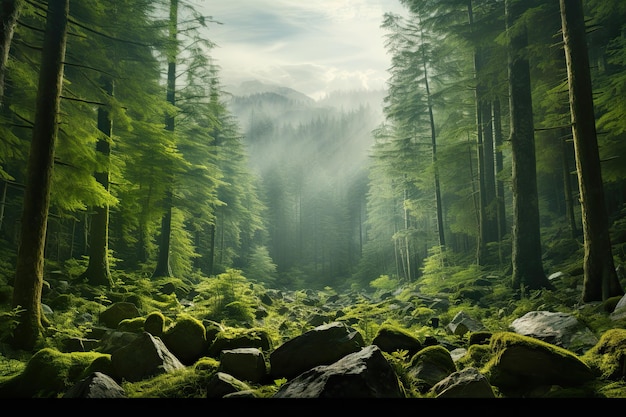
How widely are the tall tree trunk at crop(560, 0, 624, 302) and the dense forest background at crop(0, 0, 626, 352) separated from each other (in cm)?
4

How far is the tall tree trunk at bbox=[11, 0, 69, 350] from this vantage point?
6.80 metres

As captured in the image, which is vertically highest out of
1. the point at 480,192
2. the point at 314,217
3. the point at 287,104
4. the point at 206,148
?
the point at 287,104

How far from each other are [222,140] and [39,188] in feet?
74.0

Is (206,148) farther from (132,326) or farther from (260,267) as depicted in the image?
(260,267)

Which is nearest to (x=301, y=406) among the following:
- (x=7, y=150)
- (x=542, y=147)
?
(x=7, y=150)

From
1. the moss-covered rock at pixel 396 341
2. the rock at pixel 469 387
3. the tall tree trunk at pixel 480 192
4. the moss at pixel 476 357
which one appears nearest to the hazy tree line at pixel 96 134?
the moss-covered rock at pixel 396 341

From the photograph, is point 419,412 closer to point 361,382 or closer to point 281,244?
point 361,382

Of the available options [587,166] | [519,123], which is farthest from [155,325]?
[519,123]

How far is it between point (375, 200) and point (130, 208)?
1033 inches

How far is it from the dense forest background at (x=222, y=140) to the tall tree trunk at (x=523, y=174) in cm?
4

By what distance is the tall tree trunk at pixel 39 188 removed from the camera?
22.3 feet

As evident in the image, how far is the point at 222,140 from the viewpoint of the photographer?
29109 mm

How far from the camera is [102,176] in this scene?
12.7 m

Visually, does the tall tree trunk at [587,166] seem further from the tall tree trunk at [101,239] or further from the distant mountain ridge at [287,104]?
the distant mountain ridge at [287,104]
